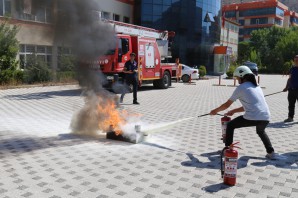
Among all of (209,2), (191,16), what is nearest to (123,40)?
(191,16)

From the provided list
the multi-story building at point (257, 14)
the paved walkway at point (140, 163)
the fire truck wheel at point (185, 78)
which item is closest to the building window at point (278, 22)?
the multi-story building at point (257, 14)

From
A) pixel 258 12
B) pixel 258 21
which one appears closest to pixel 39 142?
pixel 258 12

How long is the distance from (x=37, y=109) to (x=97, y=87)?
4.38 meters

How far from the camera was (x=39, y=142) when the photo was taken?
20.3ft

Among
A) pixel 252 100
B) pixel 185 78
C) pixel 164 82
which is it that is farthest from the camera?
pixel 185 78

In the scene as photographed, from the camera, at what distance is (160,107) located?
11211 mm

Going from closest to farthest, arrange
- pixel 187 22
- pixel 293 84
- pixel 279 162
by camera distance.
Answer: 1. pixel 279 162
2. pixel 293 84
3. pixel 187 22

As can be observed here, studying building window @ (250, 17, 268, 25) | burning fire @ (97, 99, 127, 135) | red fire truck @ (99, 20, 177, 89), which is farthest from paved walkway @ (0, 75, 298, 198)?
building window @ (250, 17, 268, 25)

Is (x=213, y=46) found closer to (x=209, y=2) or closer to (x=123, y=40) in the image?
(x=209, y=2)

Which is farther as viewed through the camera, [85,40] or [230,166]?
[85,40]

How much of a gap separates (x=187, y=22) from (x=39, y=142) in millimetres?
33500

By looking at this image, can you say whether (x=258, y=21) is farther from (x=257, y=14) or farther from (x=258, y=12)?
(x=258, y=12)

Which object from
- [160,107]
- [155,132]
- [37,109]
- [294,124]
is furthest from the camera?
[160,107]

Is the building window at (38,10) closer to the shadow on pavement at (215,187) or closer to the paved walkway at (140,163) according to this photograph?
the paved walkway at (140,163)
